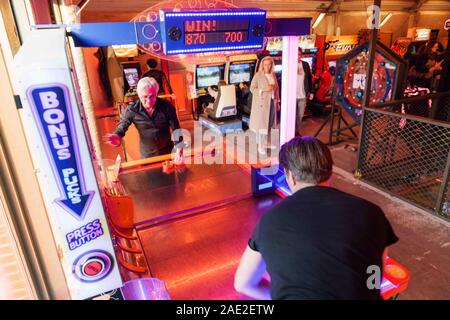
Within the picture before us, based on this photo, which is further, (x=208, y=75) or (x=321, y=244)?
(x=208, y=75)

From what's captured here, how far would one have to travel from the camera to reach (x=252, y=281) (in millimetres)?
1451

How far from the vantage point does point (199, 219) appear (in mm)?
3133

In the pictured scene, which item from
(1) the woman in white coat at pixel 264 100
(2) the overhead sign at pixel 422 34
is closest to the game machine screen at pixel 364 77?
(1) the woman in white coat at pixel 264 100

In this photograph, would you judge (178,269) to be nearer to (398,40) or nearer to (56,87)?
(56,87)

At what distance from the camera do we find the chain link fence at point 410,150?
13.3 ft

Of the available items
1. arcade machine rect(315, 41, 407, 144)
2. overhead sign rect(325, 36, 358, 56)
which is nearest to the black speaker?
arcade machine rect(315, 41, 407, 144)

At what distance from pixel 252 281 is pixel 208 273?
40.7 inches

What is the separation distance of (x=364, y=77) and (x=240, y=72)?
3.80 m

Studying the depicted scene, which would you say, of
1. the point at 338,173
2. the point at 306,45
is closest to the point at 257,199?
the point at 338,173

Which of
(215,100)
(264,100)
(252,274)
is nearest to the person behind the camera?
(252,274)

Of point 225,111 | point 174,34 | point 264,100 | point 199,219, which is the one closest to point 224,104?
point 225,111

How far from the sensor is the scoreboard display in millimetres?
2211

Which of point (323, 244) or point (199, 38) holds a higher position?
point (199, 38)

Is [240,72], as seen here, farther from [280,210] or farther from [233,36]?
[280,210]
